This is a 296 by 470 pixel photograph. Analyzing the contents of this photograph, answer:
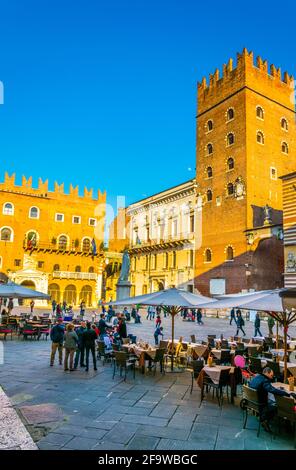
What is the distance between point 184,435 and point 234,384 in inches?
98.2

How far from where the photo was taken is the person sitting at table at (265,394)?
5965 mm

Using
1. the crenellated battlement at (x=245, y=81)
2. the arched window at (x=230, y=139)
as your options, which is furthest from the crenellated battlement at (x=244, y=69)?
the arched window at (x=230, y=139)

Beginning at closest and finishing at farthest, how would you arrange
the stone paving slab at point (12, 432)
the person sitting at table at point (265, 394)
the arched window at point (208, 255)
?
the stone paving slab at point (12, 432)
the person sitting at table at point (265, 394)
the arched window at point (208, 255)

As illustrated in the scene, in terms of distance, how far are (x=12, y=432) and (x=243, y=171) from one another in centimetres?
3090

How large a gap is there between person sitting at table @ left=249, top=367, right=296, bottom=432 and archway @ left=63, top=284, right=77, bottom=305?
39246mm

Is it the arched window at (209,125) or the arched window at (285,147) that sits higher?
the arched window at (209,125)

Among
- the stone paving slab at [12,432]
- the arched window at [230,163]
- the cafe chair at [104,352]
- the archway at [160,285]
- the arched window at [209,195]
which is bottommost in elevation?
the stone paving slab at [12,432]

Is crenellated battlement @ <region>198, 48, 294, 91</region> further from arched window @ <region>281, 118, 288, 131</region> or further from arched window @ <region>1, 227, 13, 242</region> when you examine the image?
arched window @ <region>1, 227, 13, 242</region>

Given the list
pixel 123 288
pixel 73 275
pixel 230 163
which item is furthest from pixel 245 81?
pixel 73 275

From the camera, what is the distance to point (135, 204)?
50.7 m

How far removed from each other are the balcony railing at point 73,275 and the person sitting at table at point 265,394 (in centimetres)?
3885

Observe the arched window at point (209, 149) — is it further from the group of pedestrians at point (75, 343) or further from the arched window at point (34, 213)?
the group of pedestrians at point (75, 343)

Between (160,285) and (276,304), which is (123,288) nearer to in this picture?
(276,304)

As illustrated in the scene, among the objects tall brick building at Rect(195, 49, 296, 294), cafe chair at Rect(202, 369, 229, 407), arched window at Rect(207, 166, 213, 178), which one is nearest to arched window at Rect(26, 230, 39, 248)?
tall brick building at Rect(195, 49, 296, 294)
